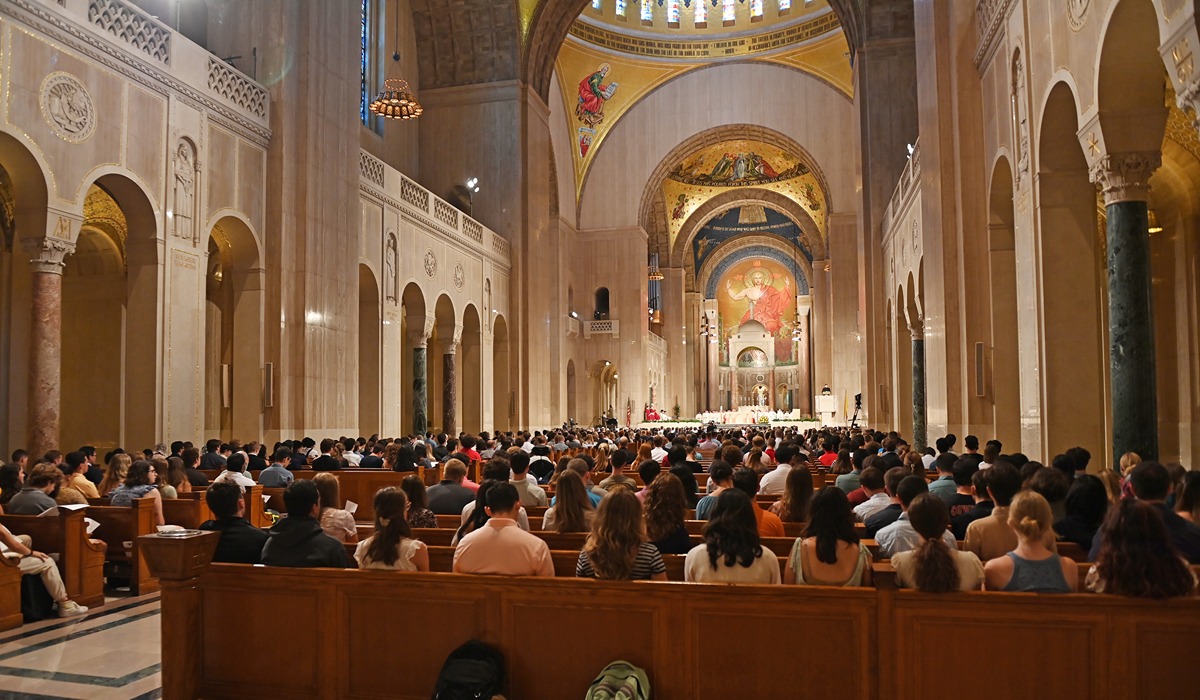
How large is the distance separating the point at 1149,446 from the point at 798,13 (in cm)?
3046

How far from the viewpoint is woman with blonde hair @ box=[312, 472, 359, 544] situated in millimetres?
5570

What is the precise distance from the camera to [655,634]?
3.70m

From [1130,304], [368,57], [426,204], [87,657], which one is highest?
[368,57]

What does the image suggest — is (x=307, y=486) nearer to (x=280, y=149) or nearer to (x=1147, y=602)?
(x=1147, y=602)

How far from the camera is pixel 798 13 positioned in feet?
113

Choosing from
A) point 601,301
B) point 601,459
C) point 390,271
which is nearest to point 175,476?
point 601,459

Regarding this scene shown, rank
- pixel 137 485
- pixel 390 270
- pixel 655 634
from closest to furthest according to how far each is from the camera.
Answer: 1. pixel 655 634
2. pixel 137 485
3. pixel 390 270

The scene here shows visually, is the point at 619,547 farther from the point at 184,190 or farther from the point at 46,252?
the point at 184,190

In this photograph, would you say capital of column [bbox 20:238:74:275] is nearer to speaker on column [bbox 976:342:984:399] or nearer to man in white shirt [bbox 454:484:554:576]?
man in white shirt [bbox 454:484:554:576]

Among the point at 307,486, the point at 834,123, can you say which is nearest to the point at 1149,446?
the point at 307,486

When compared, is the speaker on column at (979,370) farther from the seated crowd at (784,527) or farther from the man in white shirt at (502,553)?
the man in white shirt at (502,553)

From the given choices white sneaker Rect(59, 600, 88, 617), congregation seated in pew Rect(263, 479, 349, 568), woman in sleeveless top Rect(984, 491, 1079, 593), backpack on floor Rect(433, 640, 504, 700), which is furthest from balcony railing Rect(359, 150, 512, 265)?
woman in sleeveless top Rect(984, 491, 1079, 593)

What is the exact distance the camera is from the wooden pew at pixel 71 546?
653 cm

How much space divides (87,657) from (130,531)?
2.27 meters
